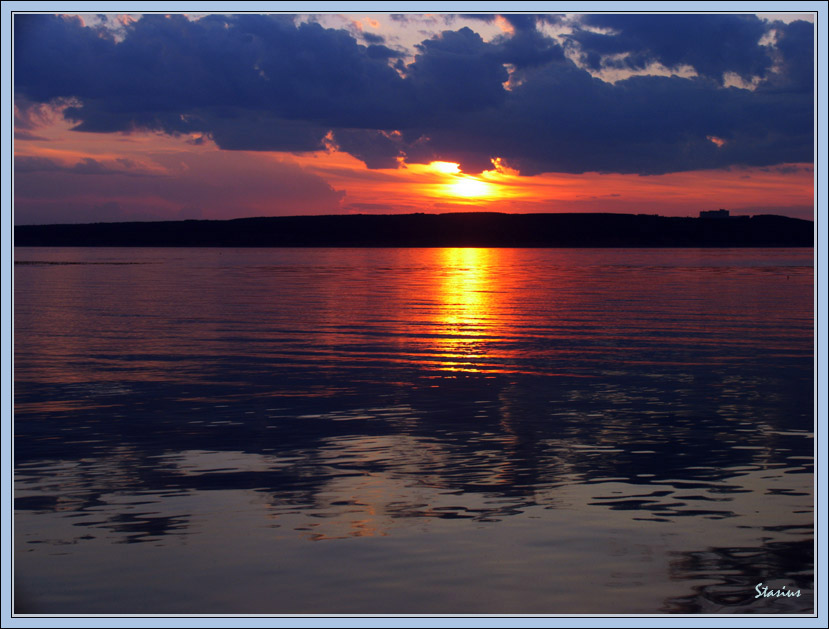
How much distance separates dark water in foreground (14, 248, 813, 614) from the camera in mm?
8766

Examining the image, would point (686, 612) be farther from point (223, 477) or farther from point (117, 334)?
point (117, 334)

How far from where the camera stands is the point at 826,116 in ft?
35.1

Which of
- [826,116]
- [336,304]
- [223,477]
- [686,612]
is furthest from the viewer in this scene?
[336,304]

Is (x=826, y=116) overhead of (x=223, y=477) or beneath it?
overhead

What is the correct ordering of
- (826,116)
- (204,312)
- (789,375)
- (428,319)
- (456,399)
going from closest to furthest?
(826,116), (456,399), (789,375), (428,319), (204,312)

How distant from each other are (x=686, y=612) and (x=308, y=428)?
7.99m

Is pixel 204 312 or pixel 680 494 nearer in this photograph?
pixel 680 494

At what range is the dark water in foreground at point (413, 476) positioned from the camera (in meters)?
8.77

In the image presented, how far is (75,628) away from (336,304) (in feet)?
113

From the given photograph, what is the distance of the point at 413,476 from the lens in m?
12.0

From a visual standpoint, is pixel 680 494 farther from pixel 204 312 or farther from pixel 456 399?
pixel 204 312

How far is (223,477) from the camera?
12008 millimetres

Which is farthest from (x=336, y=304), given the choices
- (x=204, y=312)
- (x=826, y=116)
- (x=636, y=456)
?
(x=826, y=116)

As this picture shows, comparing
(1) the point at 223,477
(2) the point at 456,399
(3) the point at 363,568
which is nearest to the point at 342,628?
(3) the point at 363,568
